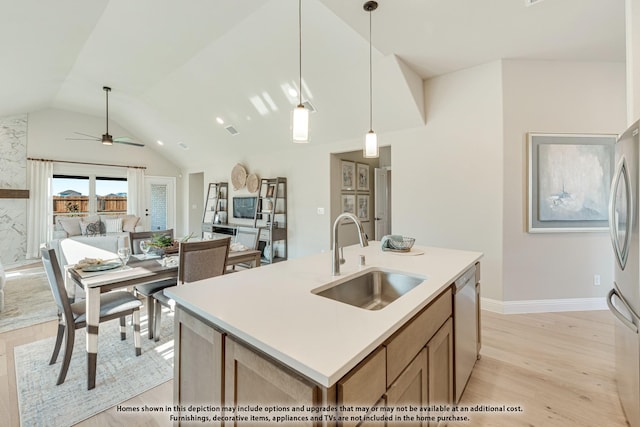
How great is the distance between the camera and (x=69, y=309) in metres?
2.03

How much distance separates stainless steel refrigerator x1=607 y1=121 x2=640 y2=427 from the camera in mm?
1451

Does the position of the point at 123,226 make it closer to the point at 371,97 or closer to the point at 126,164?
the point at 126,164

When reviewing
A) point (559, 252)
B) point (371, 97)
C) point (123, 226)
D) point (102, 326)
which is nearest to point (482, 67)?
point (371, 97)

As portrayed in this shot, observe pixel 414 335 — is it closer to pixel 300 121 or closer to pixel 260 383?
pixel 260 383

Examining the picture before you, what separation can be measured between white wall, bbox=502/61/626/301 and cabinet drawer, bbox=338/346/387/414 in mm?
2971

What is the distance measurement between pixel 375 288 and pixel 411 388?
696mm

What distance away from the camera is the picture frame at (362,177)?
18.7ft

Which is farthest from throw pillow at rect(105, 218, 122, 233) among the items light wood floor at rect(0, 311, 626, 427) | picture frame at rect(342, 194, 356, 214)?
picture frame at rect(342, 194, 356, 214)

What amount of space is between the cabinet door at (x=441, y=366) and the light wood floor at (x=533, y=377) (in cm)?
43

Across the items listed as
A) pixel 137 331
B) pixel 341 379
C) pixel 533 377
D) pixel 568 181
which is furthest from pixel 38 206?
pixel 568 181

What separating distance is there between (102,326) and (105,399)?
140 centimetres

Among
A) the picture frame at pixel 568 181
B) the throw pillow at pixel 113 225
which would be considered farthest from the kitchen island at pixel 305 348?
the throw pillow at pixel 113 225

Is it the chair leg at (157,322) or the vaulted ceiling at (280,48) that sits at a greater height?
the vaulted ceiling at (280,48)

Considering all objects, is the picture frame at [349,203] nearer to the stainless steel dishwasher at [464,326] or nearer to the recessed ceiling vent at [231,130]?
the recessed ceiling vent at [231,130]
